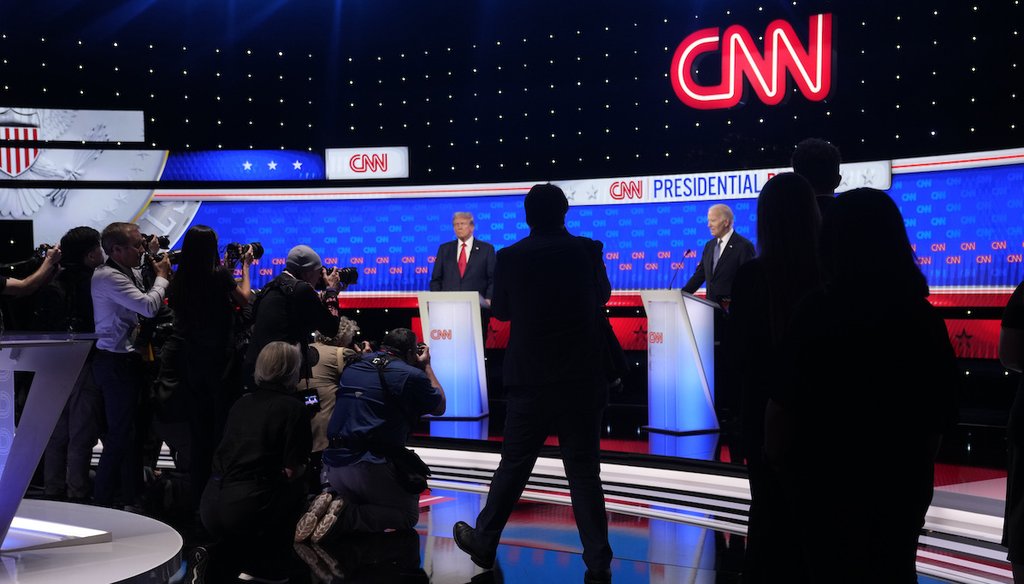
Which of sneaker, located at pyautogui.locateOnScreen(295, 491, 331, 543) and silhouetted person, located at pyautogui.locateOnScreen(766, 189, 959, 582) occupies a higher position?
silhouetted person, located at pyautogui.locateOnScreen(766, 189, 959, 582)

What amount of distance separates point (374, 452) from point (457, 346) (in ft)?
8.86

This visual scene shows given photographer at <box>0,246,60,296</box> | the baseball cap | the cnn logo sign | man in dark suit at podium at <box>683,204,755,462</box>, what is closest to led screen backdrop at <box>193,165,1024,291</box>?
the cnn logo sign

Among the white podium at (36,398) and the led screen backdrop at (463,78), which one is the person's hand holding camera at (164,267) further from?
the led screen backdrop at (463,78)

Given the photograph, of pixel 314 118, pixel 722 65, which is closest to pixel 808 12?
pixel 722 65

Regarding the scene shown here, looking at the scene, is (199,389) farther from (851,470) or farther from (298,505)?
(851,470)

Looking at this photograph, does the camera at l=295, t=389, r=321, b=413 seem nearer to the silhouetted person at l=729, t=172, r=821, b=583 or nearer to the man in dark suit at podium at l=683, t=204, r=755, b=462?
the silhouetted person at l=729, t=172, r=821, b=583

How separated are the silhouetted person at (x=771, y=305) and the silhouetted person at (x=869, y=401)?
37 cm

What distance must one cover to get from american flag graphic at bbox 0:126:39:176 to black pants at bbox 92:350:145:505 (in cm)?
595

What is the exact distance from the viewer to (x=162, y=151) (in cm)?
997

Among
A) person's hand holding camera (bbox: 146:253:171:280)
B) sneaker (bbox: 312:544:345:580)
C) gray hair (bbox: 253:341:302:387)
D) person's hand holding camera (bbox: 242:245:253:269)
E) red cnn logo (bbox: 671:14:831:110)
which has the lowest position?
sneaker (bbox: 312:544:345:580)

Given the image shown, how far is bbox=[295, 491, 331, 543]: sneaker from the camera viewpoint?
4.22 meters

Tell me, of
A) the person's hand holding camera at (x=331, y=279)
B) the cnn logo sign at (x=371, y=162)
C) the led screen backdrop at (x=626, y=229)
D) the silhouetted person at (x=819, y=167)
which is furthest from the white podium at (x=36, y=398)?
the cnn logo sign at (x=371, y=162)

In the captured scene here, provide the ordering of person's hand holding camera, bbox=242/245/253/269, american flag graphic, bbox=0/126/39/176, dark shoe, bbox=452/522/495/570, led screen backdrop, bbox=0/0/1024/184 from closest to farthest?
dark shoe, bbox=452/522/495/570, person's hand holding camera, bbox=242/245/253/269, led screen backdrop, bbox=0/0/1024/184, american flag graphic, bbox=0/126/39/176

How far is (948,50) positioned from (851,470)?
6995 millimetres
